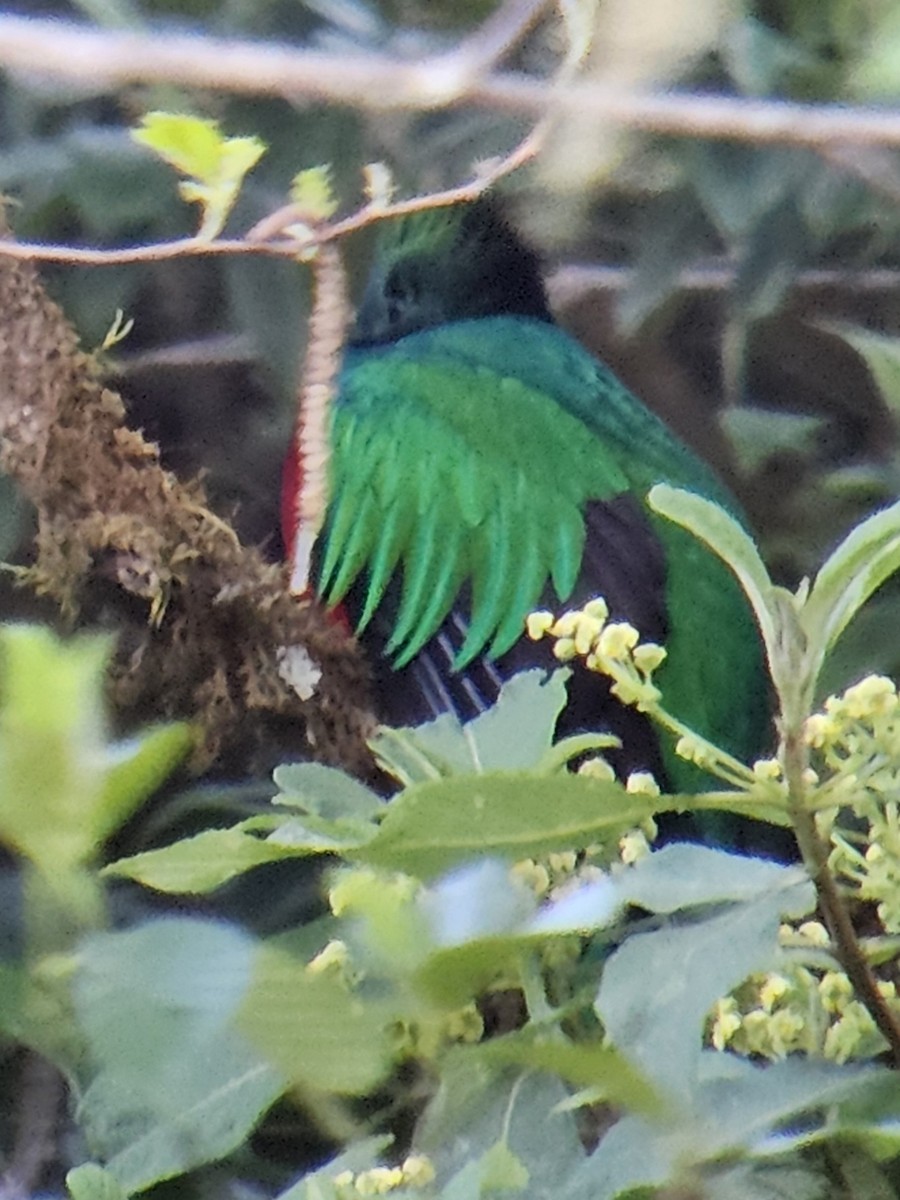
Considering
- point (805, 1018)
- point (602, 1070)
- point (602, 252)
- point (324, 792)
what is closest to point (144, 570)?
point (324, 792)

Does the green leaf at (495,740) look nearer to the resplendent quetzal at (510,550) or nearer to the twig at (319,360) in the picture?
the twig at (319,360)

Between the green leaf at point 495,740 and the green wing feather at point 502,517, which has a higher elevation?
the green leaf at point 495,740

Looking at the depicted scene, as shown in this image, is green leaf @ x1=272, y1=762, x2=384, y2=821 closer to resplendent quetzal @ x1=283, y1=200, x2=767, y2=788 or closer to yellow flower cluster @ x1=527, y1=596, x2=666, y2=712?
yellow flower cluster @ x1=527, y1=596, x2=666, y2=712

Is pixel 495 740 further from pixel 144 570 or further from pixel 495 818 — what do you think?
pixel 144 570

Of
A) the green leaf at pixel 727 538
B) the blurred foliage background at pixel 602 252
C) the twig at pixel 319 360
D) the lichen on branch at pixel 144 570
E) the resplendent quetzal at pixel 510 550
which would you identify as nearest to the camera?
the green leaf at pixel 727 538

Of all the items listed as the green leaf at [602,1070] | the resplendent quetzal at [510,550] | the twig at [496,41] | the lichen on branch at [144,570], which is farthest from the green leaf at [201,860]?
the resplendent quetzal at [510,550]

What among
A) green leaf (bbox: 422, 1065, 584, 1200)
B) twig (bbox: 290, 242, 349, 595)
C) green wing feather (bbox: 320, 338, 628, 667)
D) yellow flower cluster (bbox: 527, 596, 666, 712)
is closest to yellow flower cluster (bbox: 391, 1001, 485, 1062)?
green leaf (bbox: 422, 1065, 584, 1200)
